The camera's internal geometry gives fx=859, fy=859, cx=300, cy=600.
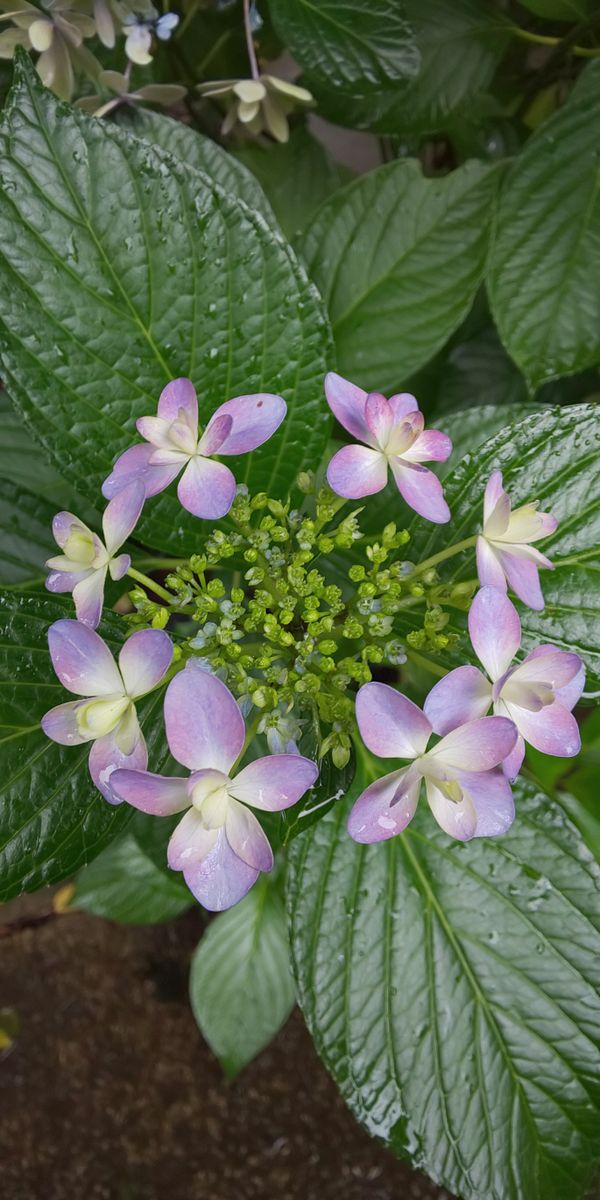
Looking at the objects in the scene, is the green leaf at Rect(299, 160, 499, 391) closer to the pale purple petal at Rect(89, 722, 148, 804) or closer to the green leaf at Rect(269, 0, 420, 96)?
the green leaf at Rect(269, 0, 420, 96)

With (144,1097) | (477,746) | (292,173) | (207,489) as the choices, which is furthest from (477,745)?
(144,1097)

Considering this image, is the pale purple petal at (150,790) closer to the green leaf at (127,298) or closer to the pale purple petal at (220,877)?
the pale purple petal at (220,877)

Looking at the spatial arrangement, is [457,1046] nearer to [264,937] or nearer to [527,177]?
[264,937]

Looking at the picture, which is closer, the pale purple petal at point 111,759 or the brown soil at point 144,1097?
the pale purple petal at point 111,759

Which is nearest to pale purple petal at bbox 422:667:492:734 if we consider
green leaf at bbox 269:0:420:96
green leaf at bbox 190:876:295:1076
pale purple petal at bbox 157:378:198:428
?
pale purple petal at bbox 157:378:198:428

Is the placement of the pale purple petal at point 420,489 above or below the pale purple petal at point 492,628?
above

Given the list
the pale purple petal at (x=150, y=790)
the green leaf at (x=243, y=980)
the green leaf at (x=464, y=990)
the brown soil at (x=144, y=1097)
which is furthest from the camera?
the brown soil at (x=144, y=1097)

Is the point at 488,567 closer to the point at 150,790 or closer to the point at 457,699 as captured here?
the point at 457,699

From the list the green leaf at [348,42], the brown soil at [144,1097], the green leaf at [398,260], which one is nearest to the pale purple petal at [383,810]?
the green leaf at [398,260]
